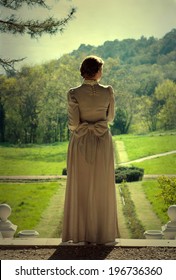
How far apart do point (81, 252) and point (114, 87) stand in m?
3.62

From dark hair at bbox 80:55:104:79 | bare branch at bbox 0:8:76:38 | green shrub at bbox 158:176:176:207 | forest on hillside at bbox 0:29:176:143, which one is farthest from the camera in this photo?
green shrub at bbox 158:176:176:207

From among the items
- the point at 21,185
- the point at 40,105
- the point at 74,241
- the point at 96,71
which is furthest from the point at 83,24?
the point at 74,241

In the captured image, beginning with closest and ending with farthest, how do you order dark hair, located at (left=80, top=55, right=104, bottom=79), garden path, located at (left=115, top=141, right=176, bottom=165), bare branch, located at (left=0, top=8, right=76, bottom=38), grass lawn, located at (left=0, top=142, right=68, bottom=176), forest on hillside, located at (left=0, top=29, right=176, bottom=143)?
dark hair, located at (left=80, top=55, right=104, bottom=79) → bare branch, located at (left=0, top=8, right=76, bottom=38) → forest on hillside, located at (left=0, top=29, right=176, bottom=143) → garden path, located at (left=115, top=141, right=176, bottom=165) → grass lawn, located at (left=0, top=142, right=68, bottom=176)

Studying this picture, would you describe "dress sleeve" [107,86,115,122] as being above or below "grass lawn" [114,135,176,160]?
above

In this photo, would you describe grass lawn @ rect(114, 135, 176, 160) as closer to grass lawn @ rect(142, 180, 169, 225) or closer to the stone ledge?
grass lawn @ rect(142, 180, 169, 225)

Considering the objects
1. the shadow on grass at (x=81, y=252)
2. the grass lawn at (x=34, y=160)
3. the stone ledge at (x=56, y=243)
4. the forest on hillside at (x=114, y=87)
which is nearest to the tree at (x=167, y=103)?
the forest on hillside at (x=114, y=87)

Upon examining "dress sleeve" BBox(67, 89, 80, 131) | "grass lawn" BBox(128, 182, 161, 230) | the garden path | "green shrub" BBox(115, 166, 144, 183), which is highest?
"dress sleeve" BBox(67, 89, 80, 131)

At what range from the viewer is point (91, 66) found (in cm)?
540

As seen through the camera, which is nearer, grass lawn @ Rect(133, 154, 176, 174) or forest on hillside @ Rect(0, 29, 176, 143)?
forest on hillside @ Rect(0, 29, 176, 143)

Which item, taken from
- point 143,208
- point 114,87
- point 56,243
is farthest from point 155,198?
point 56,243

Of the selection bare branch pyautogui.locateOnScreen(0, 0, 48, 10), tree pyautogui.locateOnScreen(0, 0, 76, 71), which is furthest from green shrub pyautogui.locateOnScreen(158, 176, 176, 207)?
bare branch pyautogui.locateOnScreen(0, 0, 48, 10)

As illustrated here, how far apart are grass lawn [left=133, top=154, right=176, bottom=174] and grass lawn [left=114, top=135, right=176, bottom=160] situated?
0.11 metres

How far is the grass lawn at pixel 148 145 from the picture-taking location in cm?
880

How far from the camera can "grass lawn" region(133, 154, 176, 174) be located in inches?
356
